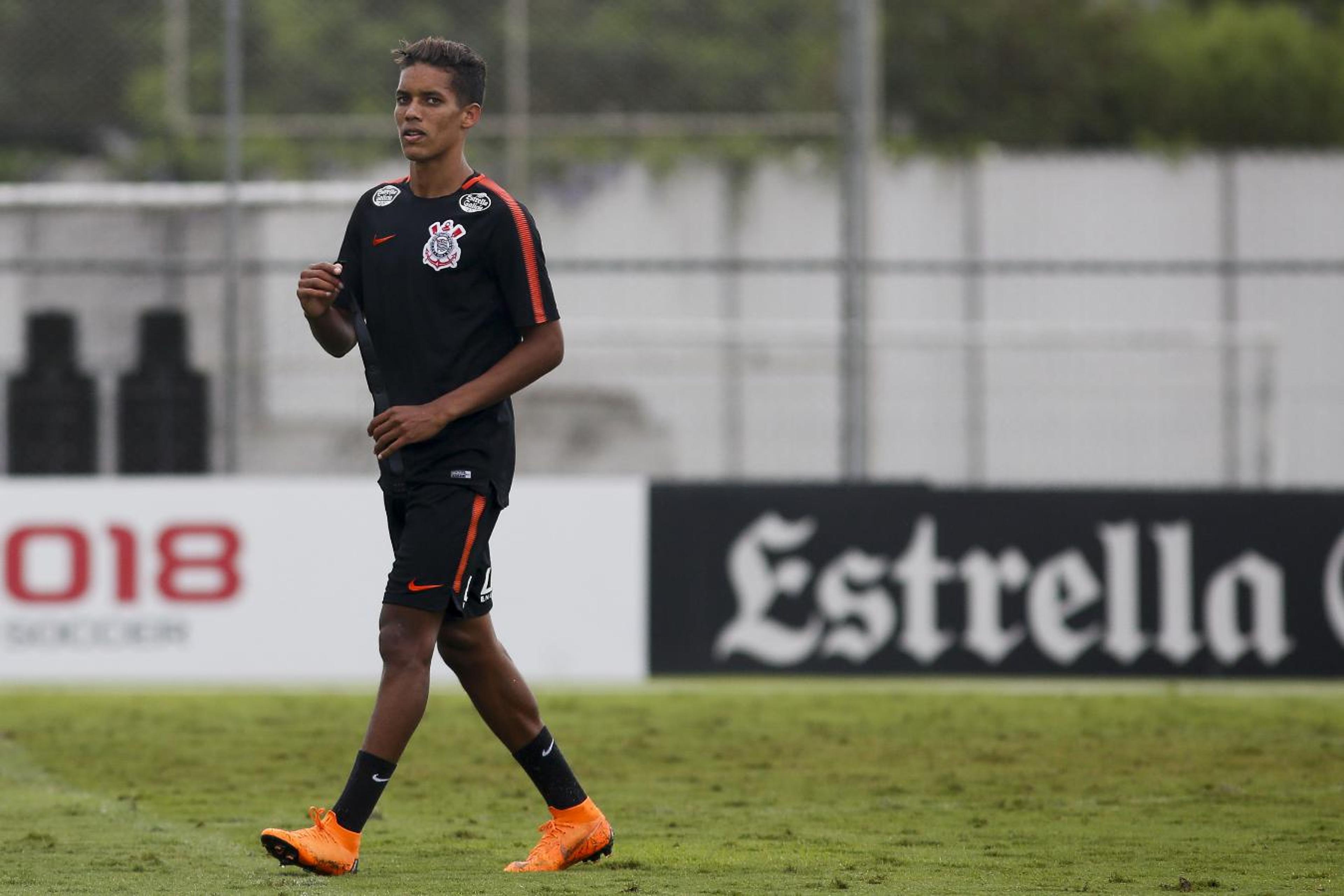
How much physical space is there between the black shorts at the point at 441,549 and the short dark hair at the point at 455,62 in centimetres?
98

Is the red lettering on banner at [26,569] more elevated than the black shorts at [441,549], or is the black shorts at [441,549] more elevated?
the black shorts at [441,549]

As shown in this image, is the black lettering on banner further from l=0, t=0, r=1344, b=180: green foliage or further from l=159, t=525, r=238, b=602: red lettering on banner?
l=0, t=0, r=1344, b=180: green foliage

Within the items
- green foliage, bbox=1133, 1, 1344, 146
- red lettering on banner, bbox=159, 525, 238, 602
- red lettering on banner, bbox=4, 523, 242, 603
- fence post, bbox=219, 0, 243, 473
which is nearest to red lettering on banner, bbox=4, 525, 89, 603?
red lettering on banner, bbox=4, 523, 242, 603

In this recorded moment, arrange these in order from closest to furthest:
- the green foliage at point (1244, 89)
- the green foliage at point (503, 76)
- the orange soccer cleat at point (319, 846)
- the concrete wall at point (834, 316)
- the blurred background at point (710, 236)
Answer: the orange soccer cleat at point (319, 846), the concrete wall at point (834, 316), the blurred background at point (710, 236), the green foliage at point (503, 76), the green foliage at point (1244, 89)

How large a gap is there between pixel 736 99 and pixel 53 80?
8.61 meters

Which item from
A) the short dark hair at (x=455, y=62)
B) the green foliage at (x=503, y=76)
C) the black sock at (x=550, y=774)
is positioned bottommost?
the black sock at (x=550, y=774)

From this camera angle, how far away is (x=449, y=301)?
18.8 feet

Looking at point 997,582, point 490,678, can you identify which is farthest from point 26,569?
point 490,678

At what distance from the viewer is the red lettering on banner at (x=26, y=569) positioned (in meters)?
11.5

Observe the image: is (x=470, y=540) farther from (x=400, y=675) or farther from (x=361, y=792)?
(x=361, y=792)

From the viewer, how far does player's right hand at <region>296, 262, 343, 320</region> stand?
5691 mm

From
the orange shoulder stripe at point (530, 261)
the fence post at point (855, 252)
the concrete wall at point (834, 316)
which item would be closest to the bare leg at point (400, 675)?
the orange shoulder stripe at point (530, 261)

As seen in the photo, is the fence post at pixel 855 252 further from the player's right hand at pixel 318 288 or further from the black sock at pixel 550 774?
the player's right hand at pixel 318 288

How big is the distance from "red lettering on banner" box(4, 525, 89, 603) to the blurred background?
326 cm
